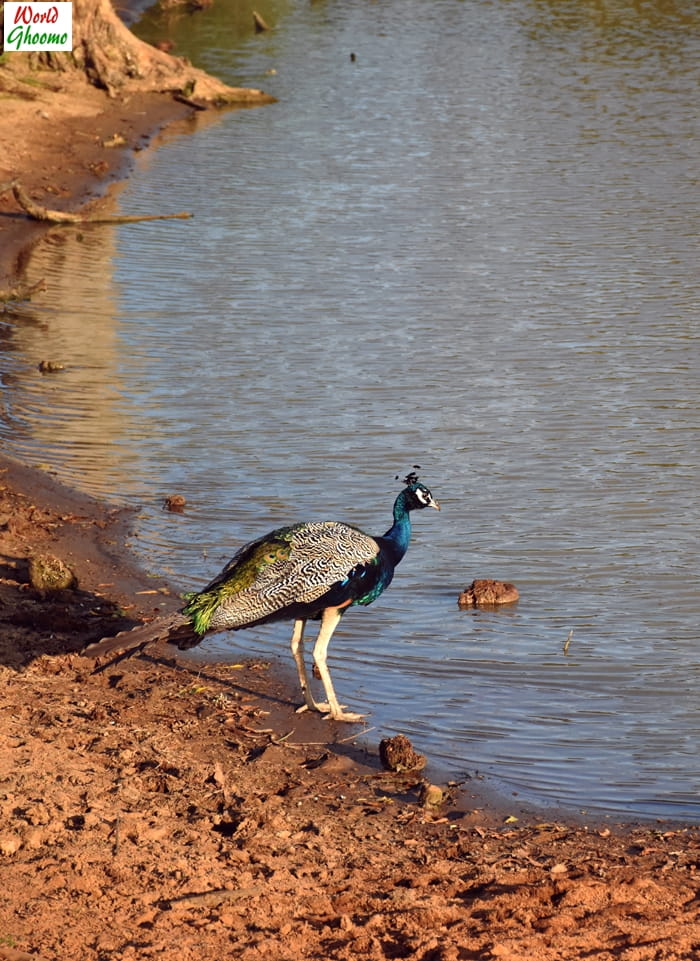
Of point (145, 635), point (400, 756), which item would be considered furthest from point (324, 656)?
point (145, 635)

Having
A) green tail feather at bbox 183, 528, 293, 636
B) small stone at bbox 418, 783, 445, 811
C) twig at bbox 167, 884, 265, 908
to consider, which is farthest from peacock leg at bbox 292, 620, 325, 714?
twig at bbox 167, 884, 265, 908

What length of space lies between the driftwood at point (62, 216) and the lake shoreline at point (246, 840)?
1184 centimetres

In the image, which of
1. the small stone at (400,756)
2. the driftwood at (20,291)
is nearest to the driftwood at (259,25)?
the driftwood at (20,291)

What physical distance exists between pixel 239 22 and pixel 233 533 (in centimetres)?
3472

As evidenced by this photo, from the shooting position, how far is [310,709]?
7.88 meters

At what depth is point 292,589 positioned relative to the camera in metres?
7.42

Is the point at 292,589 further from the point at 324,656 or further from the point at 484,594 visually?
the point at 484,594

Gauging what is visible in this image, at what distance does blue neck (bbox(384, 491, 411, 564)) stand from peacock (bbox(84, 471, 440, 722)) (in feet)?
0.04

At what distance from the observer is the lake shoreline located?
5.27 meters

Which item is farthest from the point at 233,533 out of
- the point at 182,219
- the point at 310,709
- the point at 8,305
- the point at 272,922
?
the point at 182,219

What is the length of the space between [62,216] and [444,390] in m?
8.66

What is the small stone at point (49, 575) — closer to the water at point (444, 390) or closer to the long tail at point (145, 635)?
the water at point (444, 390)

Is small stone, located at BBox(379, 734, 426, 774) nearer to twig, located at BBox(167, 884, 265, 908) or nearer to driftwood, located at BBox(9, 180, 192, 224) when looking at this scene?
twig, located at BBox(167, 884, 265, 908)

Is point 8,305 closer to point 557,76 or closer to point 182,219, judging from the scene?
point 182,219
